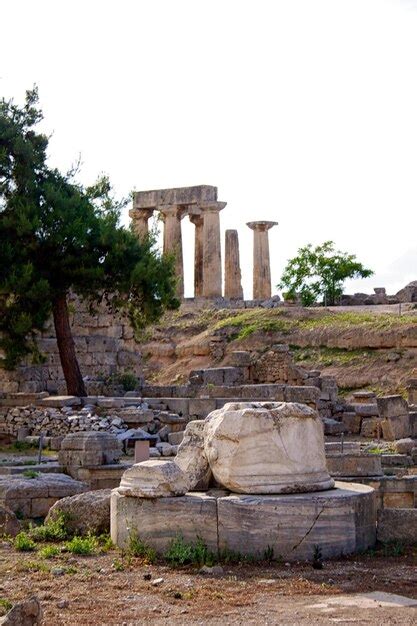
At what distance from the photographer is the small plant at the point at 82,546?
10625 mm

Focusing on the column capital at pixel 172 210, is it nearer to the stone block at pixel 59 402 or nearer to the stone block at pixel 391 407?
the stone block at pixel 59 402

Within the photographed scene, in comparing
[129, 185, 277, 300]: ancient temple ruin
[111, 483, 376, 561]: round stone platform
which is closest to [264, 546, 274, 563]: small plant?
[111, 483, 376, 561]: round stone platform

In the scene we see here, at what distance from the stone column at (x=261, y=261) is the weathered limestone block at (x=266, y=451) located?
42.4 metres

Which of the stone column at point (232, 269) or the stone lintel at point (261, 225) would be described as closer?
the stone column at point (232, 269)

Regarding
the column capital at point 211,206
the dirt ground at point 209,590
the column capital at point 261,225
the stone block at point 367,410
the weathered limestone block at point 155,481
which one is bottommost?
the dirt ground at point 209,590

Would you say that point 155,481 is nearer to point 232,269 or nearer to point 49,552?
point 49,552

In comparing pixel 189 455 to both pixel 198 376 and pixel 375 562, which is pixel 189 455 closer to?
pixel 375 562

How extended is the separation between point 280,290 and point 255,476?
46406mm

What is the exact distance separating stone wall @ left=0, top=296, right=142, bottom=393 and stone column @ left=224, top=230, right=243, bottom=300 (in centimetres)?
2001

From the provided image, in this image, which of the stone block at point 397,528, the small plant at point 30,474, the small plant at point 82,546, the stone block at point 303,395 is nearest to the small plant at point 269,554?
the stone block at point 397,528

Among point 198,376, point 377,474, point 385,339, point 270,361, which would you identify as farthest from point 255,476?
point 385,339

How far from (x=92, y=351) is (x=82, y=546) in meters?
21.3

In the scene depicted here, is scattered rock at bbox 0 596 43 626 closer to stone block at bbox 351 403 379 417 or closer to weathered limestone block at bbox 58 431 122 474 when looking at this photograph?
weathered limestone block at bbox 58 431 122 474

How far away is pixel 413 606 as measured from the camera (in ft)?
27.0
